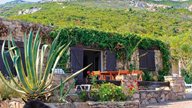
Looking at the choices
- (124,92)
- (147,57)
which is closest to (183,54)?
(147,57)

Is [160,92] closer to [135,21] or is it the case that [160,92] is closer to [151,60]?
[151,60]

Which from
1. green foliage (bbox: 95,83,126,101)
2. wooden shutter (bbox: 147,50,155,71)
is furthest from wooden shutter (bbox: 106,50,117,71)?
green foliage (bbox: 95,83,126,101)

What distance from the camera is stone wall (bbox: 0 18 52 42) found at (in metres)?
13.8

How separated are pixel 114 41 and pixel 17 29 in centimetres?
524

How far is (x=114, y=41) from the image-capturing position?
55.9 ft

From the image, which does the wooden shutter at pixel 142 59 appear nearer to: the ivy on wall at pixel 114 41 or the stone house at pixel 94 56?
the stone house at pixel 94 56

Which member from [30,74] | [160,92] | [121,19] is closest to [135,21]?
[121,19]

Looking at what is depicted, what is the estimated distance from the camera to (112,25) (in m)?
30.6

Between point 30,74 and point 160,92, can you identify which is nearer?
point 30,74

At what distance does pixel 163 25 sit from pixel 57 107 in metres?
29.3

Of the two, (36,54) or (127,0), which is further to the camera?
(127,0)

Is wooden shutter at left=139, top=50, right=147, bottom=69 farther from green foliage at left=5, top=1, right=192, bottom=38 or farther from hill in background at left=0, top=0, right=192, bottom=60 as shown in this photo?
green foliage at left=5, top=1, right=192, bottom=38

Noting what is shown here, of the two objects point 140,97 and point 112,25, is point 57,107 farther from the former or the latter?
point 112,25

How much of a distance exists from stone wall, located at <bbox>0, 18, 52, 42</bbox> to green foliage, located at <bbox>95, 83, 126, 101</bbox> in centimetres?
613
